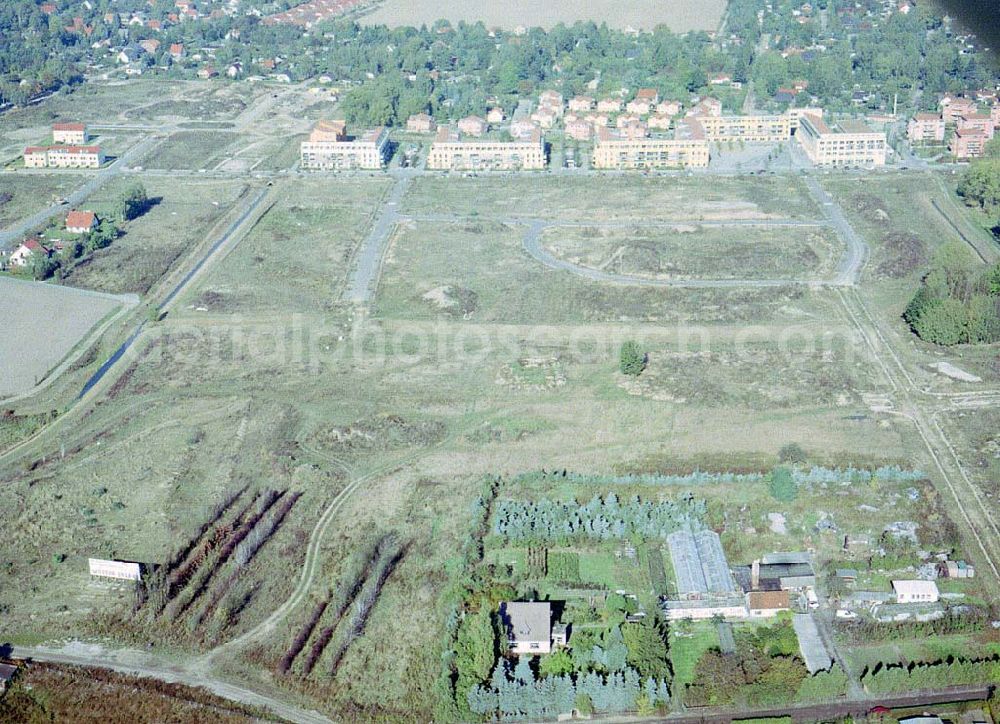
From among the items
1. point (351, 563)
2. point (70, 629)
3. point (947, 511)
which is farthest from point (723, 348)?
point (70, 629)

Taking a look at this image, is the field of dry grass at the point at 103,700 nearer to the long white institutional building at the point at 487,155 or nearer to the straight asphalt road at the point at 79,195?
the straight asphalt road at the point at 79,195

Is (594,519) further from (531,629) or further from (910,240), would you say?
(910,240)

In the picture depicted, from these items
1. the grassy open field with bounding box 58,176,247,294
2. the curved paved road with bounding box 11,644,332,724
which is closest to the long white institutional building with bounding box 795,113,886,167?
the grassy open field with bounding box 58,176,247,294

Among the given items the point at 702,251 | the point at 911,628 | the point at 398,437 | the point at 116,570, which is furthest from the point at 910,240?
the point at 116,570

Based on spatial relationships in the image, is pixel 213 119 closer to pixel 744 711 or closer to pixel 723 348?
pixel 723 348

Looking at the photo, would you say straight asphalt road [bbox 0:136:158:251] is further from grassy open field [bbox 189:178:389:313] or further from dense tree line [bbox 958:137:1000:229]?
dense tree line [bbox 958:137:1000:229]
